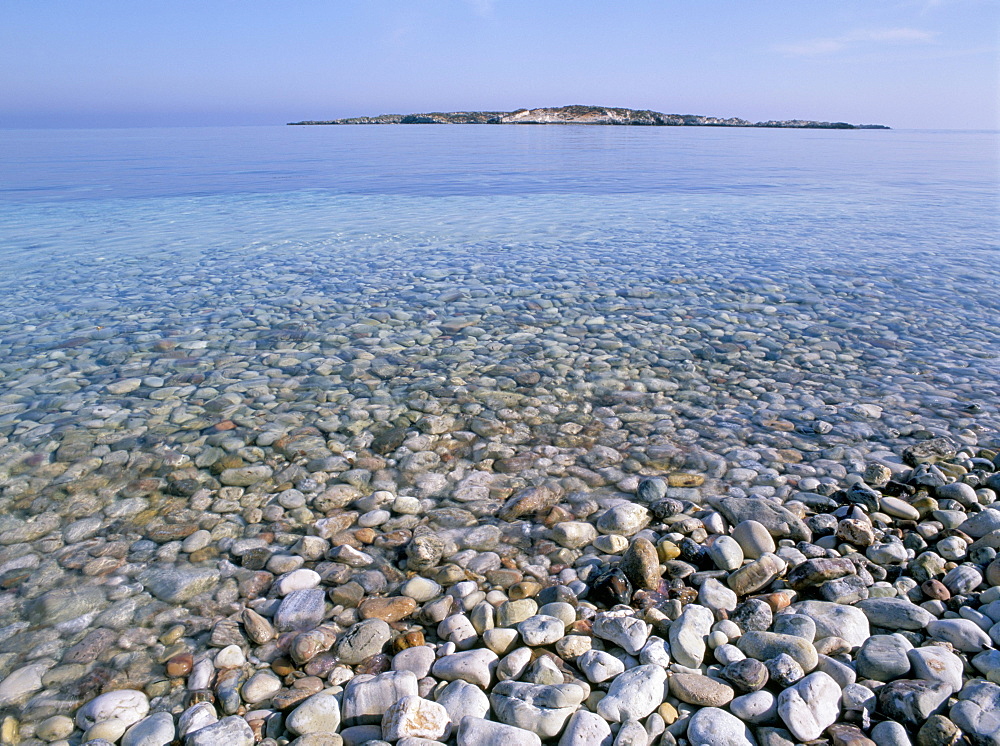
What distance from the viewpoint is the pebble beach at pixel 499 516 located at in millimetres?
2600

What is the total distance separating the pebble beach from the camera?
260 centimetres

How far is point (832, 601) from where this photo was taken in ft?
10.4

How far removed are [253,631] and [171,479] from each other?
179 cm

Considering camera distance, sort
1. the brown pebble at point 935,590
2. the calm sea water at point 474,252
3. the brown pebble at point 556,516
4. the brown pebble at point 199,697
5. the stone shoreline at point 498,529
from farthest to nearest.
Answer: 1. the calm sea water at point 474,252
2. the brown pebble at point 556,516
3. the brown pebble at point 935,590
4. the brown pebble at point 199,697
5. the stone shoreline at point 498,529

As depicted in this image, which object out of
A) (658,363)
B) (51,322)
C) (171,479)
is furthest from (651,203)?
Answer: (171,479)

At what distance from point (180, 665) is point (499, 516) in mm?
1874

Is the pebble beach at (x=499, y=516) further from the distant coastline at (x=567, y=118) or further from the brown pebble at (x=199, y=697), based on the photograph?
the distant coastline at (x=567, y=118)

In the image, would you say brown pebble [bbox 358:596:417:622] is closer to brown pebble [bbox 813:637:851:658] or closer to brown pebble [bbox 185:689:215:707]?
brown pebble [bbox 185:689:215:707]

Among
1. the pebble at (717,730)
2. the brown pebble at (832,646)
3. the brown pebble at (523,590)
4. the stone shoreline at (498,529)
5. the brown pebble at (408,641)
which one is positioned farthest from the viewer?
the brown pebble at (523,590)

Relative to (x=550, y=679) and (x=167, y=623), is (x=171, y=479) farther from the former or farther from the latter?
(x=550, y=679)

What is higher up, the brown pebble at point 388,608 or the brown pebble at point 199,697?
the brown pebble at point 199,697

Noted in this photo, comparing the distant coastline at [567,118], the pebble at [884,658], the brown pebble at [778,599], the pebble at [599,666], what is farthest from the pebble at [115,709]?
the distant coastline at [567,118]

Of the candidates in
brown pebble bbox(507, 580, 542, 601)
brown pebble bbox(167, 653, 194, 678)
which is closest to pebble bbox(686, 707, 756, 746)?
brown pebble bbox(507, 580, 542, 601)

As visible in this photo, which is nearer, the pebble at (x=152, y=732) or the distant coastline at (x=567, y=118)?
the pebble at (x=152, y=732)
